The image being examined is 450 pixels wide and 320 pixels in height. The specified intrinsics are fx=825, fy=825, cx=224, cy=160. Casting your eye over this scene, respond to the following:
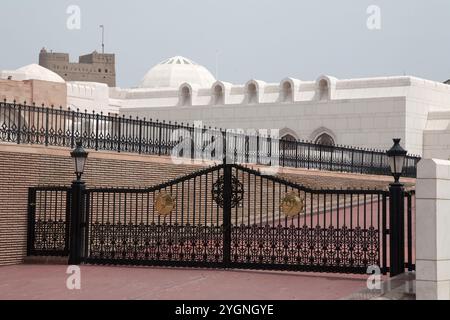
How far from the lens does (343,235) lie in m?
12.6

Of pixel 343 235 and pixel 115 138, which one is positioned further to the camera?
pixel 115 138

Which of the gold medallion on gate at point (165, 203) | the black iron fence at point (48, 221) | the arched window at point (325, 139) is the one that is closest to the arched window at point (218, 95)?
the arched window at point (325, 139)

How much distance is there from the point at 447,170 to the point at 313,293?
234 cm

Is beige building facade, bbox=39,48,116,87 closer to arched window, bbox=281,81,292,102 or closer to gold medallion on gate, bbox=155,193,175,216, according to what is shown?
arched window, bbox=281,81,292,102

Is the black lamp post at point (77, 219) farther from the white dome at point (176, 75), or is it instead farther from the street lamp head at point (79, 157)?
the white dome at point (176, 75)

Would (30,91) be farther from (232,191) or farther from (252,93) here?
(252,93)

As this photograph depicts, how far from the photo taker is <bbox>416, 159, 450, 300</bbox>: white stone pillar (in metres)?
9.95

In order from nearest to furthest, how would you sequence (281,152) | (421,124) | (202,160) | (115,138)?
(115,138)
(202,160)
(281,152)
(421,124)

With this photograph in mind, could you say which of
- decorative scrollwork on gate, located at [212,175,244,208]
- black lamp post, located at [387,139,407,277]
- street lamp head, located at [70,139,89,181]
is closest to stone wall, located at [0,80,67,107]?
street lamp head, located at [70,139,89,181]

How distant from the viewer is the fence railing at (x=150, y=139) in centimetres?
1628

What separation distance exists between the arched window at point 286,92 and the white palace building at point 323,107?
4 centimetres
